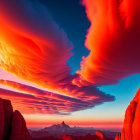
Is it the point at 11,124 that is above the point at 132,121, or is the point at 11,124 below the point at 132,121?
below

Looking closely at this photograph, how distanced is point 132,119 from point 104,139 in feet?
230

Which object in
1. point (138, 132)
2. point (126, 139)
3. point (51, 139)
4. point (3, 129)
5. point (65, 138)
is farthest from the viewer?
point (51, 139)

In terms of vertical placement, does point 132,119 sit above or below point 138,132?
above

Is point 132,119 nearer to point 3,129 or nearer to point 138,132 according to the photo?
point 138,132

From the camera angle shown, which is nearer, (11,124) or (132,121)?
(132,121)

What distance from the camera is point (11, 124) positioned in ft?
113

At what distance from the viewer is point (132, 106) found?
1273 inches

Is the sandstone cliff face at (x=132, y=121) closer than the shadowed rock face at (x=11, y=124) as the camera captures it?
Yes

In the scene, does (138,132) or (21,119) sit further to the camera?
(21,119)

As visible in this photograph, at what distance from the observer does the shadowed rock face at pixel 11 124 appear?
1267 inches

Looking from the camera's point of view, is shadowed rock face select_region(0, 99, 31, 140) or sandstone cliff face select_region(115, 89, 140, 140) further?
shadowed rock face select_region(0, 99, 31, 140)

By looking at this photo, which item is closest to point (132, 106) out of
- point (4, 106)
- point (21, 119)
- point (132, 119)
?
point (132, 119)

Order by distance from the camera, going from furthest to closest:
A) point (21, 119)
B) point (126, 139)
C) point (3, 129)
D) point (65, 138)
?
point (65, 138) → point (21, 119) → point (126, 139) → point (3, 129)

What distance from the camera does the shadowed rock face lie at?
32188 mm
